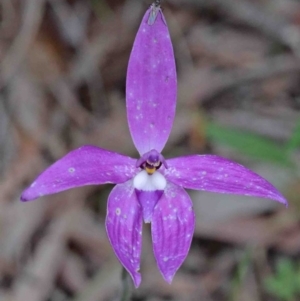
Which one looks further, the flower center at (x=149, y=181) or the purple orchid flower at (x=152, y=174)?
the flower center at (x=149, y=181)

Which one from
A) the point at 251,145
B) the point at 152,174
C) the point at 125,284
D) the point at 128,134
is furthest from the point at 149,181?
the point at 128,134

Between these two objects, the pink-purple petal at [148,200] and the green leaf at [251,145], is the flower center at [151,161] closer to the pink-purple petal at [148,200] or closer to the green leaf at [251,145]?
the pink-purple petal at [148,200]

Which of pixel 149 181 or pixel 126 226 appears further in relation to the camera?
pixel 149 181

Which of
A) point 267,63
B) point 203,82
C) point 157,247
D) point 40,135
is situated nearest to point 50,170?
point 157,247

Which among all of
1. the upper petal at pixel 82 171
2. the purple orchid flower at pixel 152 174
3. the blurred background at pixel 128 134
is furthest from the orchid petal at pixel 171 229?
the blurred background at pixel 128 134

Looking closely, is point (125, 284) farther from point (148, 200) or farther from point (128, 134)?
point (128, 134)

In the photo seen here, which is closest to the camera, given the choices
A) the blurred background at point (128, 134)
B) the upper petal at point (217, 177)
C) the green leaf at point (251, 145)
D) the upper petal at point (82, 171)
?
the upper petal at point (82, 171)
